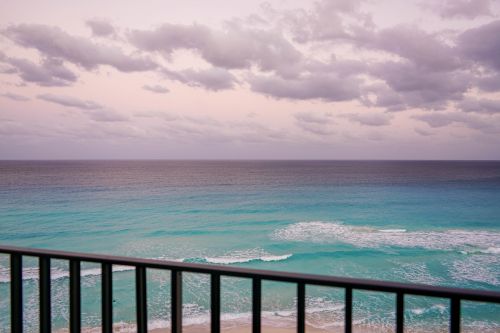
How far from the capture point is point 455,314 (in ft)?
4.68

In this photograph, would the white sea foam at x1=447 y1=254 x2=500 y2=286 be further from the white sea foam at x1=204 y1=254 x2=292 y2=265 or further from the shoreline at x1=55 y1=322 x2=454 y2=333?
the white sea foam at x1=204 y1=254 x2=292 y2=265

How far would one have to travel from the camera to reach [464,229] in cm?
2445

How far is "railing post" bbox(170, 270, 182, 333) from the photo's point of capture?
5.75 feet

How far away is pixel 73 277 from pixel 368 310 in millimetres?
10495

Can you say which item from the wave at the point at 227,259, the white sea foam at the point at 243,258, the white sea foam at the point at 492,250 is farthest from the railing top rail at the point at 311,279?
the white sea foam at the point at 492,250

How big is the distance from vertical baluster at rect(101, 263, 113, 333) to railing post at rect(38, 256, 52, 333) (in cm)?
35

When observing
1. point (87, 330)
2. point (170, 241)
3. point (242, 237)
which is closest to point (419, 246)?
point (242, 237)

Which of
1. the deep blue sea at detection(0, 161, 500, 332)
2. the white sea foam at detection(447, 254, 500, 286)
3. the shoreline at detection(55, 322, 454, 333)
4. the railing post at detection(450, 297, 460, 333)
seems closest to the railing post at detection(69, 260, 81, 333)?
the railing post at detection(450, 297, 460, 333)

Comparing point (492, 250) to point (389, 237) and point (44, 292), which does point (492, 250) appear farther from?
point (44, 292)

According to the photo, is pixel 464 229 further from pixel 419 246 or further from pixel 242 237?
pixel 242 237

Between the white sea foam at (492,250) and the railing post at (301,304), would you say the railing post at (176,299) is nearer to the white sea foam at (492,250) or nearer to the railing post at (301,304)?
the railing post at (301,304)

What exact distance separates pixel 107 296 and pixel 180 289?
0.42 meters

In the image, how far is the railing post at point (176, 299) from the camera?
1.75m

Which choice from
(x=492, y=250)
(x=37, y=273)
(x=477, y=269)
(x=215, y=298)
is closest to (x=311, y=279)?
(x=215, y=298)
